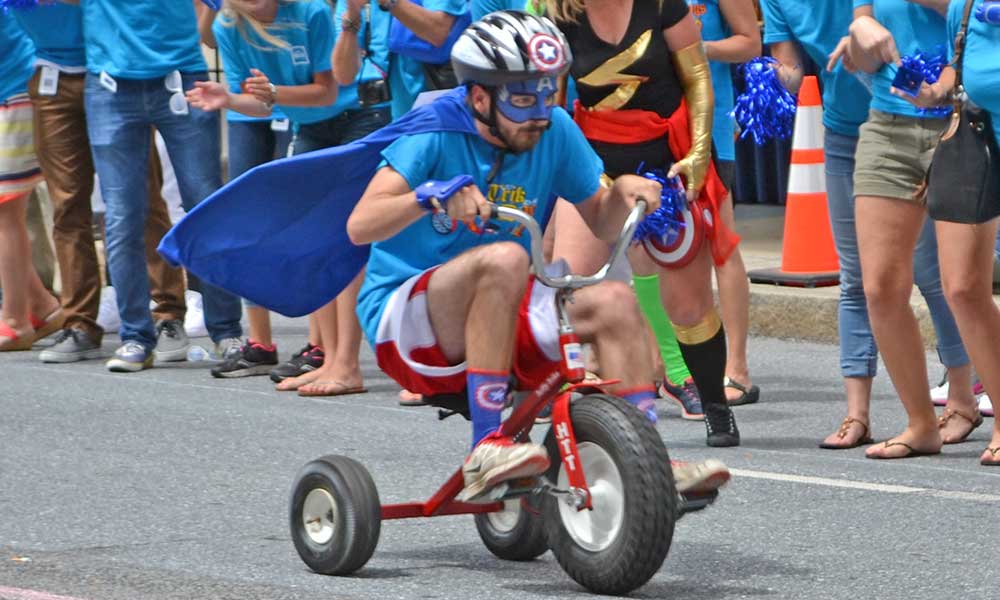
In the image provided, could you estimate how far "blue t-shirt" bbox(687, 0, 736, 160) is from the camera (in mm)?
8633

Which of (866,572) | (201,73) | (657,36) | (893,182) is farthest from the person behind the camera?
(201,73)

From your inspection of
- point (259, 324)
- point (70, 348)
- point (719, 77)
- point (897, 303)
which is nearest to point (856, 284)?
point (897, 303)

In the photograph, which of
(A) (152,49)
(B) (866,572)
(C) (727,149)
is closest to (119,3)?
(A) (152,49)

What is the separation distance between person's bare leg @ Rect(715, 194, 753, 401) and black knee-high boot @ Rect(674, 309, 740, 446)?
3.50 ft

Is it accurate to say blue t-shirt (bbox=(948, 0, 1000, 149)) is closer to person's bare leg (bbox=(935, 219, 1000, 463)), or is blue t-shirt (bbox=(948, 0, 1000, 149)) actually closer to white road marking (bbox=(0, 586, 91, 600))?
person's bare leg (bbox=(935, 219, 1000, 463))

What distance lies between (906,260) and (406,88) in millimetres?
2771

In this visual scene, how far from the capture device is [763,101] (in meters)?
8.29

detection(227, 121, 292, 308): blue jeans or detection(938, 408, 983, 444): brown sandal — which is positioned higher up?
detection(227, 121, 292, 308): blue jeans

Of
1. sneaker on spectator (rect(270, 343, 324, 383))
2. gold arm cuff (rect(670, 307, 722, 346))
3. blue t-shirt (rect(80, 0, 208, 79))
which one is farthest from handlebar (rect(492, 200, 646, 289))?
blue t-shirt (rect(80, 0, 208, 79))

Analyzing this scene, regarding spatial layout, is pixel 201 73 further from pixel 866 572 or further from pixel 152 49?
pixel 866 572

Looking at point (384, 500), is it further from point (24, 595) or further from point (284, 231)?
point (24, 595)

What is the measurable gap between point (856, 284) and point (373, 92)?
2.55 metres

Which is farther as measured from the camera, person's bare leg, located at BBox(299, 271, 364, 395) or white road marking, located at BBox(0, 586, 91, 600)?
person's bare leg, located at BBox(299, 271, 364, 395)

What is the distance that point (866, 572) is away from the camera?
5.61 metres
